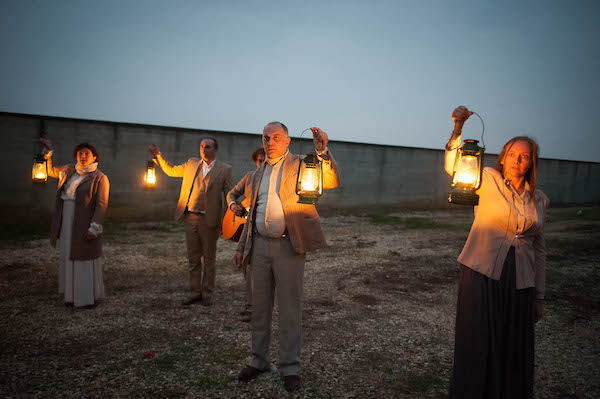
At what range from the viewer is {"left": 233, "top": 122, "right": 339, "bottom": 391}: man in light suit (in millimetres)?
3125

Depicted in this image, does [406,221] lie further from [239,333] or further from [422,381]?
[422,381]

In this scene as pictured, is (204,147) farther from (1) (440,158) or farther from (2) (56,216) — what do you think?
(1) (440,158)

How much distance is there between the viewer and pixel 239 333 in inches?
169

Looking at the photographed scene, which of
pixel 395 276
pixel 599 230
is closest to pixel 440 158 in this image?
pixel 599 230

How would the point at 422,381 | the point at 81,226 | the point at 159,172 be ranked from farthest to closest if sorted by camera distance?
the point at 159,172 < the point at 81,226 < the point at 422,381

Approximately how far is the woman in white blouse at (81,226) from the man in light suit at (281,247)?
285 centimetres

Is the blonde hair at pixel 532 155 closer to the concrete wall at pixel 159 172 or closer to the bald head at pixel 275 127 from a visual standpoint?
the bald head at pixel 275 127

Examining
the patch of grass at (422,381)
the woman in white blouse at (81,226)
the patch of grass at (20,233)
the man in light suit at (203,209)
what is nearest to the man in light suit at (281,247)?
the patch of grass at (422,381)

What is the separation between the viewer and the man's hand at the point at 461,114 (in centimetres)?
263

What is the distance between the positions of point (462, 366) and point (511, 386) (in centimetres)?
36

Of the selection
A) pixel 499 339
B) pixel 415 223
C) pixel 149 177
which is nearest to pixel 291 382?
pixel 499 339

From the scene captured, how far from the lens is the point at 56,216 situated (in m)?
5.04

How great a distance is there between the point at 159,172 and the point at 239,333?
34.0ft

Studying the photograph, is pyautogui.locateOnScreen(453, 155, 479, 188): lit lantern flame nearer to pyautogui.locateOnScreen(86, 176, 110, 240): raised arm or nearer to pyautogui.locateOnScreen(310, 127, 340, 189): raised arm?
pyautogui.locateOnScreen(310, 127, 340, 189): raised arm
